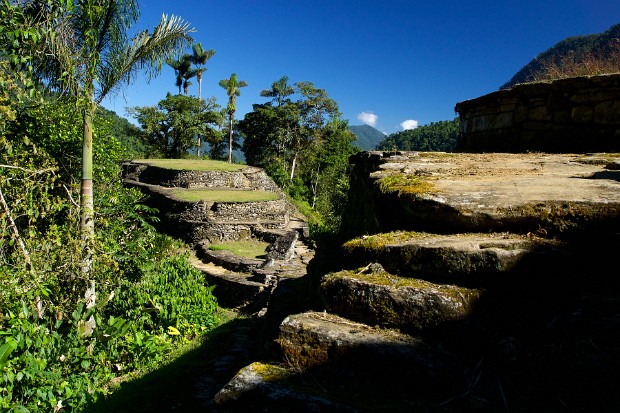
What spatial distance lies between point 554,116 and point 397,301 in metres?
3.86

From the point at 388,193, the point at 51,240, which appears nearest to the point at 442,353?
the point at 388,193

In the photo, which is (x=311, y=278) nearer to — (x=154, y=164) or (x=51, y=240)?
(x=51, y=240)

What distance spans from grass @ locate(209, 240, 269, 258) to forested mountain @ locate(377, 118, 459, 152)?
204 ft

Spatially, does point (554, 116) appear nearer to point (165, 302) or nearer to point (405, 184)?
point (405, 184)

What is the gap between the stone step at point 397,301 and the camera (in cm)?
195

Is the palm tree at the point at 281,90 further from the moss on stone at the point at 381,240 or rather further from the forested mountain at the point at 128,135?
the moss on stone at the point at 381,240

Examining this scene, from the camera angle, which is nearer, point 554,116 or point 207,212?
point 554,116

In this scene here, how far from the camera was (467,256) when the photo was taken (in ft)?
6.74

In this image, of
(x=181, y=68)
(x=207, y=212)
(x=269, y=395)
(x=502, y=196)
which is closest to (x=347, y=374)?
(x=269, y=395)

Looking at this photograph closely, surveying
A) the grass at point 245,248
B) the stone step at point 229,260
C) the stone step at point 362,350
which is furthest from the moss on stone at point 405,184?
the grass at point 245,248

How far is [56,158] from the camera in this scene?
835 cm

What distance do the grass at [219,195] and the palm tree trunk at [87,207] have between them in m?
11.1

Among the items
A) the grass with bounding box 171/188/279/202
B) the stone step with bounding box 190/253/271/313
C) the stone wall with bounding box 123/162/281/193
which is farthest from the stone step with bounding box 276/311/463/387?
the stone wall with bounding box 123/162/281/193

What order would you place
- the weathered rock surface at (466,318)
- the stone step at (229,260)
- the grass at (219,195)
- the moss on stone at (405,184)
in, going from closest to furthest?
the weathered rock surface at (466,318) → the moss on stone at (405,184) → the stone step at (229,260) → the grass at (219,195)
